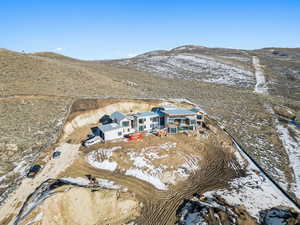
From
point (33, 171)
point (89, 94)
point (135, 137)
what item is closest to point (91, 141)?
point (135, 137)

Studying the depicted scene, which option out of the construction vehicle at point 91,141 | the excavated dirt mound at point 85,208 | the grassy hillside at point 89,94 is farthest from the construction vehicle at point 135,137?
the grassy hillside at point 89,94

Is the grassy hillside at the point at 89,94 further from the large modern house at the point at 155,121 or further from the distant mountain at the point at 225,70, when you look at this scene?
the large modern house at the point at 155,121

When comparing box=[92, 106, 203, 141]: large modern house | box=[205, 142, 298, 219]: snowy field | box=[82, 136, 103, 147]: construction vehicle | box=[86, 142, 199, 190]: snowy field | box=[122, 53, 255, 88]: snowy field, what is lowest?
box=[205, 142, 298, 219]: snowy field

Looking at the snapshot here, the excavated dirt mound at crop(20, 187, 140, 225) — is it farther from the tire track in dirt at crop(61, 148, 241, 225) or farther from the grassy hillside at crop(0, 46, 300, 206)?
the grassy hillside at crop(0, 46, 300, 206)

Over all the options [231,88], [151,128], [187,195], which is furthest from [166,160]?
[231,88]

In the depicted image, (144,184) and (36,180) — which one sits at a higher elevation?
(36,180)

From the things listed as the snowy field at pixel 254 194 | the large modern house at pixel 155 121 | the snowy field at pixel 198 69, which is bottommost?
the snowy field at pixel 254 194

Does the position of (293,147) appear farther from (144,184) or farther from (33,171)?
(33,171)

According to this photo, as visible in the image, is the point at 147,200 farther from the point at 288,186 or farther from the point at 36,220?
the point at 288,186

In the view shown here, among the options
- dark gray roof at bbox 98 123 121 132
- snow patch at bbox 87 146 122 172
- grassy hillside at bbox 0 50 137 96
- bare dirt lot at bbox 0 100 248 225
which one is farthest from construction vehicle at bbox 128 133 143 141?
grassy hillside at bbox 0 50 137 96
